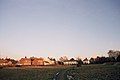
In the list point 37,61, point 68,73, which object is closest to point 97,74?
point 68,73

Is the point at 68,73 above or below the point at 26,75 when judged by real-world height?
below

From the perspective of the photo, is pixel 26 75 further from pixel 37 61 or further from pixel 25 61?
pixel 25 61

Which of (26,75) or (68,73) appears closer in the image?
(26,75)

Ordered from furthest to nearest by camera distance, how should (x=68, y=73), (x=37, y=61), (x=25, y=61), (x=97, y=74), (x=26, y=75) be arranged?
(x=25, y=61) < (x=37, y=61) < (x=68, y=73) < (x=26, y=75) < (x=97, y=74)

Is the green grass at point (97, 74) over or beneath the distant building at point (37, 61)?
beneath

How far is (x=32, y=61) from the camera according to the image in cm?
13938

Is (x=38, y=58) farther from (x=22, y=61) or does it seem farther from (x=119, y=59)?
(x=119, y=59)

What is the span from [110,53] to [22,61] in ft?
232

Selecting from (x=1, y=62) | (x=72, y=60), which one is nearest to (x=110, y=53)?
(x=72, y=60)

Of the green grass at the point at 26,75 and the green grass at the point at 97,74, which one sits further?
the green grass at the point at 26,75

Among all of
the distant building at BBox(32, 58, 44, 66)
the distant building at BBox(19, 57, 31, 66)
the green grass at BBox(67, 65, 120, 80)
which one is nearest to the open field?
the green grass at BBox(67, 65, 120, 80)

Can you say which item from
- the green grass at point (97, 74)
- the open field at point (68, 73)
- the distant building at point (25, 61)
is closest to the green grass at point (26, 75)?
the open field at point (68, 73)

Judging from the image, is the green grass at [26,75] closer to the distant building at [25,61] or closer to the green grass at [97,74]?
the green grass at [97,74]

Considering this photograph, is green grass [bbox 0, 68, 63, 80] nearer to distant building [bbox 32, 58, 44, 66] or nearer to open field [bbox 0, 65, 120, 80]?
open field [bbox 0, 65, 120, 80]
